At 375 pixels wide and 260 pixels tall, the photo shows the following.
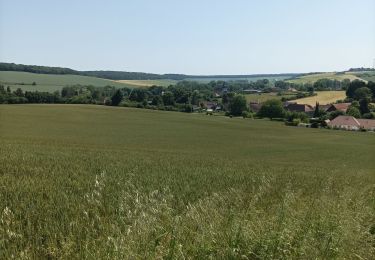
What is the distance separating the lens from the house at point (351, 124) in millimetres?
91781

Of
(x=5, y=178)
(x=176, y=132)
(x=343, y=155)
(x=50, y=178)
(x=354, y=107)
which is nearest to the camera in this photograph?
(x=5, y=178)

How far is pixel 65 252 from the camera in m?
5.00

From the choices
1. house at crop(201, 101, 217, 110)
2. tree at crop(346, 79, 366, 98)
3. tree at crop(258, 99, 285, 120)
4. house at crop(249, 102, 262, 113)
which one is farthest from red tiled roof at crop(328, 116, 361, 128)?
house at crop(201, 101, 217, 110)

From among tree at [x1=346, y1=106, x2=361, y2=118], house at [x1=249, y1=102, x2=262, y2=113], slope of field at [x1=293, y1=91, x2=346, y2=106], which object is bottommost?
house at [x1=249, y1=102, x2=262, y2=113]

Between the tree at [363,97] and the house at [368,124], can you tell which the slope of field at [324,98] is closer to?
the tree at [363,97]

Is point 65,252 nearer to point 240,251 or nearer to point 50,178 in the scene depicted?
point 240,251

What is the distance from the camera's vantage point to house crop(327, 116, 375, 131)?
3613 inches

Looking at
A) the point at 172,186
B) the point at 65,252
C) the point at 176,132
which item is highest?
the point at 65,252

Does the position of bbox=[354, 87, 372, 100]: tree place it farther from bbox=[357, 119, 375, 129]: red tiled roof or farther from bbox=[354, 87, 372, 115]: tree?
bbox=[357, 119, 375, 129]: red tiled roof

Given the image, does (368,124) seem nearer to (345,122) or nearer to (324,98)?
(345,122)

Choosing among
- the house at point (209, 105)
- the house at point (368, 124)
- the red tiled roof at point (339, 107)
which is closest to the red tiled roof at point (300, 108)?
the red tiled roof at point (339, 107)

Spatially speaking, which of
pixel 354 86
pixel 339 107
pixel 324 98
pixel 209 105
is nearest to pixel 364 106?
pixel 339 107

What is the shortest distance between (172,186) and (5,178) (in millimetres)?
4186

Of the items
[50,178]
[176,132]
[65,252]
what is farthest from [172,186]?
[176,132]
